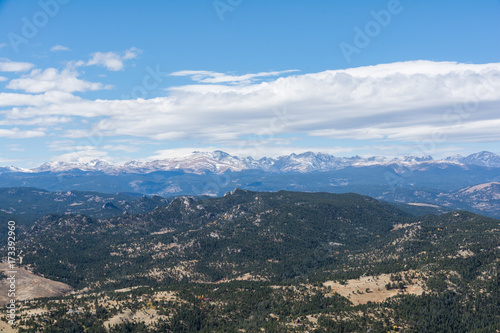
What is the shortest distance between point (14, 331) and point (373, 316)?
17684 centimetres

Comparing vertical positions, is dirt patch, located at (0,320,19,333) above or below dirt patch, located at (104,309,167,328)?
above

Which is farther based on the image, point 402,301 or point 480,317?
point 402,301

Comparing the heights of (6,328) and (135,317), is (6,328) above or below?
above

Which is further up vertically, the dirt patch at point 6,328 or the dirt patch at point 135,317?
the dirt patch at point 6,328

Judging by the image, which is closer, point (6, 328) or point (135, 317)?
point (6, 328)

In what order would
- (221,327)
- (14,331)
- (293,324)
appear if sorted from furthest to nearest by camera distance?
(221,327) < (293,324) < (14,331)

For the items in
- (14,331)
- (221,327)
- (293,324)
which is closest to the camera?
(14,331)

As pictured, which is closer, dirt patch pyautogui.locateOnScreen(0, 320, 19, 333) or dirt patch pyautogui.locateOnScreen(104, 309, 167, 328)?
dirt patch pyautogui.locateOnScreen(0, 320, 19, 333)

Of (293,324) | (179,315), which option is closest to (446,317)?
(293,324)

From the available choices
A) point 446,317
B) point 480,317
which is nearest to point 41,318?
point 446,317

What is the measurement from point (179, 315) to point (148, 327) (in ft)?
62.6

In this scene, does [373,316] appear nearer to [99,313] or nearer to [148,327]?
[148,327]

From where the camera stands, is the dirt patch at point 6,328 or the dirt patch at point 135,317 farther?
the dirt patch at point 135,317

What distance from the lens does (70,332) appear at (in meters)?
176
